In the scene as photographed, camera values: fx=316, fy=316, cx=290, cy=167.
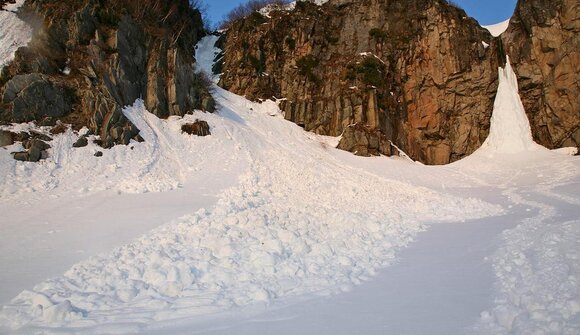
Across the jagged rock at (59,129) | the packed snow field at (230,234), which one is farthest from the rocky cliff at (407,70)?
the jagged rock at (59,129)

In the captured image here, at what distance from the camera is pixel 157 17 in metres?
29.7

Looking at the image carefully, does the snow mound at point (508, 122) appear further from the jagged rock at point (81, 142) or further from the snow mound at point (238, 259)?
the jagged rock at point (81, 142)

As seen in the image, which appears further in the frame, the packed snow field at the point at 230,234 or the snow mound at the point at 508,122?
the snow mound at the point at 508,122

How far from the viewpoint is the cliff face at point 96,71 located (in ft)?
56.2

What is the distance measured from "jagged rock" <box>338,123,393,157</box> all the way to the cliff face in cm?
1220

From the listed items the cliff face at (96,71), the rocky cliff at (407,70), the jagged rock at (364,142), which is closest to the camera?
the cliff face at (96,71)

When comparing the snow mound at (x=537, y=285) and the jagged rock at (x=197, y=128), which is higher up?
the jagged rock at (x=197, y=128)

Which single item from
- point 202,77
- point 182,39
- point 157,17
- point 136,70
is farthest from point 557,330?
point 182,39

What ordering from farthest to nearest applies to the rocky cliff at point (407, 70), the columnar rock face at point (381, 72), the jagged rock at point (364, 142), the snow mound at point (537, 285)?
the columnar rock face at point (381, 72) < the rocky cliff at point (407, 70) < the jagged rock at point (364, 142) < the snow mound at point (537, 285)

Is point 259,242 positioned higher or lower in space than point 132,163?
lower

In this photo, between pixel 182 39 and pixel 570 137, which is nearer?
pixel 570 137

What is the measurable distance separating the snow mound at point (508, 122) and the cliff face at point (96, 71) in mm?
26670

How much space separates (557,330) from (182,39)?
4046 centimetres

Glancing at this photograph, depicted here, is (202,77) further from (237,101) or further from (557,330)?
(557,330)
